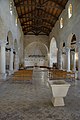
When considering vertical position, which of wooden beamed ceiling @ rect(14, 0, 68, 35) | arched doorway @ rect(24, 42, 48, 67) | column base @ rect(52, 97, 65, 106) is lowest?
column base @ rect(52, 97, 65, 106)

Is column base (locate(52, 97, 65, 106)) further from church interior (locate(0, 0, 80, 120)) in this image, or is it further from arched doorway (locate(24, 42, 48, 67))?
arched doorway (locate(24, 42, 48, 67))

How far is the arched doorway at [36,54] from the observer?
138 feet

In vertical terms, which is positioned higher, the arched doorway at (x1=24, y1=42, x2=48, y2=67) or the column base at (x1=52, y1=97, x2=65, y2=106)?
the arched doorway at (x1=24, y1=42, x2=48, y2=67)

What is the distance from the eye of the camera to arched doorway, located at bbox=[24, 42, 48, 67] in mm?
42125

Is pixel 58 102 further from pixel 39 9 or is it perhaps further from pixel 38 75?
pixel 39 9

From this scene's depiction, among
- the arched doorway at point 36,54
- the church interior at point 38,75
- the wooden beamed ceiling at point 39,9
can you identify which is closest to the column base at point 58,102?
the church interior at point 38,75

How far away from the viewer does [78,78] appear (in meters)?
14.6

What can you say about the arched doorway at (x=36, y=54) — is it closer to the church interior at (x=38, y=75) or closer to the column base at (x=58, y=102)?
the church interior at (x=38, y=75)

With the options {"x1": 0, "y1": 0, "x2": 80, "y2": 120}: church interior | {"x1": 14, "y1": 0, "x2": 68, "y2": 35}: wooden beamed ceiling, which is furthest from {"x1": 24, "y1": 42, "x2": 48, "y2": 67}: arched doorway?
{"x1": 14, "y1": 0, "x2": 68, "y2": 35}: wooden beamed ceiling

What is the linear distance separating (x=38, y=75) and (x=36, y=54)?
2461 centimetres

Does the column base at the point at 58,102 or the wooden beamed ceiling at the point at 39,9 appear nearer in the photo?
the column base at the point at 58,102

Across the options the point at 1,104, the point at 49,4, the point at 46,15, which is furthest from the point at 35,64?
the point at 1,104

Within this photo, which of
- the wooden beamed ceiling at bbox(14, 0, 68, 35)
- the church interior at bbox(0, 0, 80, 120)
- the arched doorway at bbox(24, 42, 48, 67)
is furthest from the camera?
the arched doorway at bbox(24, 42, 48, 67)

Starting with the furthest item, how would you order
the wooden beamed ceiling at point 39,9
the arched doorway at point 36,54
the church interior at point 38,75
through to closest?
the arched doorway at point 36,54 < the wooden beamed ceiling at point 39,9 < the church interior at point 38,75
